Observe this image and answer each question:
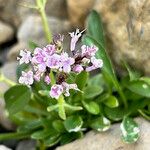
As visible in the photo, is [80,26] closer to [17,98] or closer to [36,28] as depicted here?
[36,28]

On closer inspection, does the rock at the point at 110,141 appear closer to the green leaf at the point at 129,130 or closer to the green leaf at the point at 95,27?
the green leaf at the point at 129,130

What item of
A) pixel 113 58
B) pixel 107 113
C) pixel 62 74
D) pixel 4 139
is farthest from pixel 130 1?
pixel 4 139

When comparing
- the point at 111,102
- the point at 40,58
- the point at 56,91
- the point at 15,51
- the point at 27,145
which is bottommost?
the point at 27,145

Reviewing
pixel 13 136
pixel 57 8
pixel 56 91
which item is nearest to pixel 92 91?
pixel 13 136

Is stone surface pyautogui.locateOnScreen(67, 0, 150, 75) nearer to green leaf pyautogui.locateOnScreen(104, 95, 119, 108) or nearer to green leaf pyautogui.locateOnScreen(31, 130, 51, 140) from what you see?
green leaf pyautogui.locateOnScreen(104, 95, 119, 108)

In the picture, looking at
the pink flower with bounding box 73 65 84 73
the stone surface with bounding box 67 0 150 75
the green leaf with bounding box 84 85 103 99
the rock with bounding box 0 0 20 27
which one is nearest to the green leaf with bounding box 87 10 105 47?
the stone surface with bounding box 67 0 150 75

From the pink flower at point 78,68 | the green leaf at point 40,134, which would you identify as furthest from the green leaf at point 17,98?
the pink flower at point 78,68
